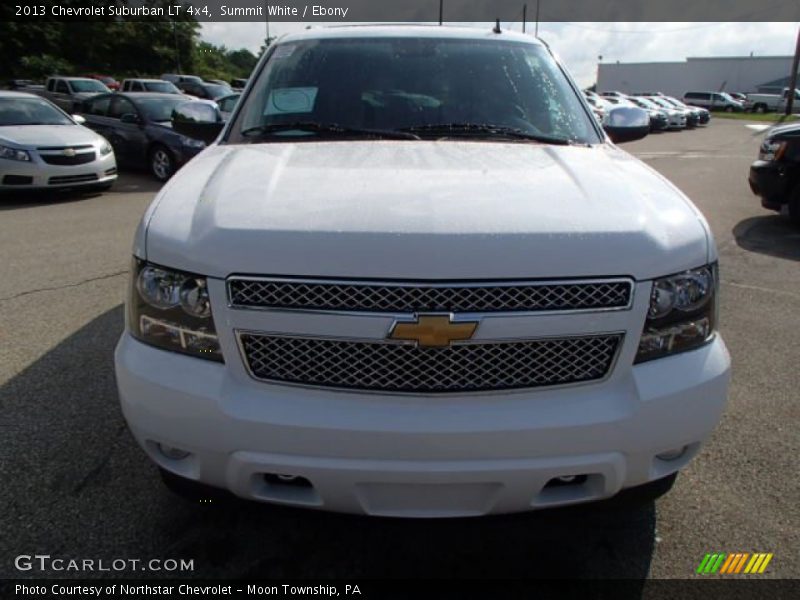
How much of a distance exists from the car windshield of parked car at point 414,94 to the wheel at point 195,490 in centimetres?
155

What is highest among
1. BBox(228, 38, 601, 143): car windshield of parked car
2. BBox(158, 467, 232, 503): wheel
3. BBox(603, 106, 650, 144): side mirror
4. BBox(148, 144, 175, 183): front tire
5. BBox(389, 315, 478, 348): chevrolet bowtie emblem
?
BBox(228, 38, 601, 143): car windshield of parked car

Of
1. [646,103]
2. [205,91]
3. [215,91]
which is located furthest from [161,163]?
[646,103]

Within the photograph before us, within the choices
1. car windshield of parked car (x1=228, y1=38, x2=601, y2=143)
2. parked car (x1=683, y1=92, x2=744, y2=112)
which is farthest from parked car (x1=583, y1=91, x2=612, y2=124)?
parked car (x1=683, y1=92, x2=744, y2=112)

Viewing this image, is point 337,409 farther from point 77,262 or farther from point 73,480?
point 77,262

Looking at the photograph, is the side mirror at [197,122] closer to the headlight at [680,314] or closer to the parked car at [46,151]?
the headlight at [680,314]

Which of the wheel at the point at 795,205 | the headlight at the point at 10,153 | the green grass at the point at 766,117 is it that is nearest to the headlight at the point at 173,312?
the wheel at the point at 795,205

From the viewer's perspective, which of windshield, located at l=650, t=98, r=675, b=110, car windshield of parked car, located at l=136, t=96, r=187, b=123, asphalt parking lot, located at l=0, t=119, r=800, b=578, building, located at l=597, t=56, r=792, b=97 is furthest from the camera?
building, located at l=597, t=56, r=792, b=97

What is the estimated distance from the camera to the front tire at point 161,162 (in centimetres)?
1070

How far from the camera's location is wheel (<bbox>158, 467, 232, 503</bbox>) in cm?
190

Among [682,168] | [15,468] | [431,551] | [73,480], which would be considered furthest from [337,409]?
[682,168]

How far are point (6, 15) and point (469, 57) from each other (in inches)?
1826

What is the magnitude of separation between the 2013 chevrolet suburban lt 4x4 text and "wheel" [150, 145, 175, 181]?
377 inches

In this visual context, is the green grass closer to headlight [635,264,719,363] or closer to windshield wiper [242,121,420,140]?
windshield wiper [242,121,420,140]

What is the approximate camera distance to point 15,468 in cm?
261
